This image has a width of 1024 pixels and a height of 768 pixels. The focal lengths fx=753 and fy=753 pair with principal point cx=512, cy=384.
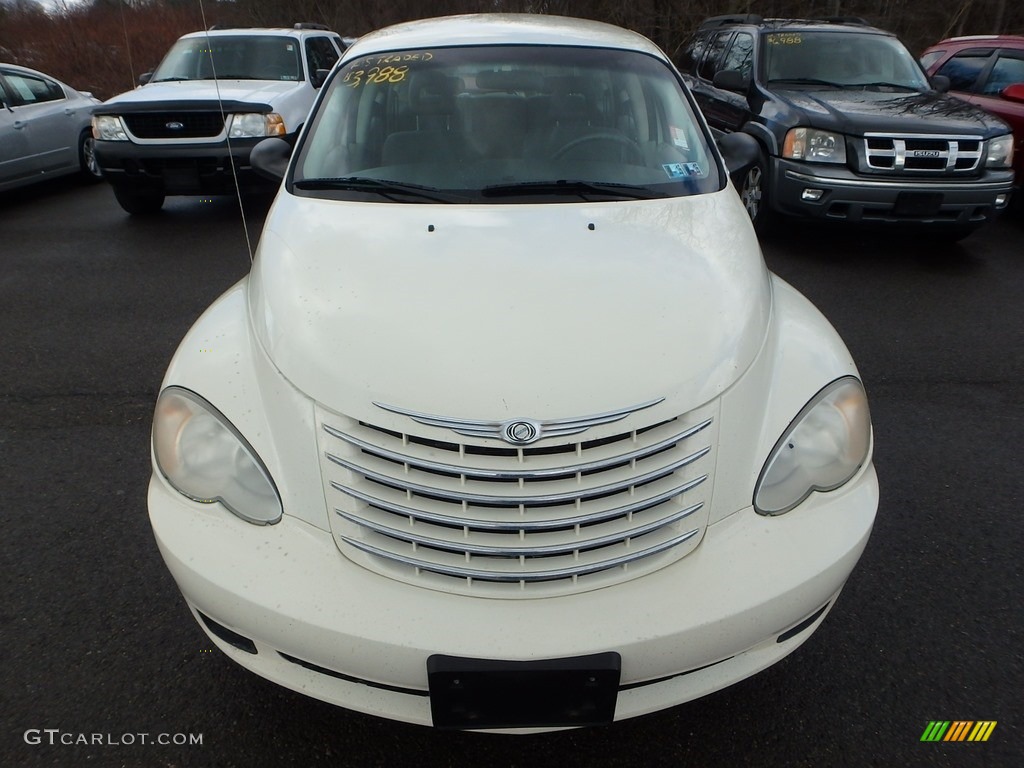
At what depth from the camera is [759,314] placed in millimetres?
2031

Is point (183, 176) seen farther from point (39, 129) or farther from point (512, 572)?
point (512, 572)

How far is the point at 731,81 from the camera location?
6.34 metres

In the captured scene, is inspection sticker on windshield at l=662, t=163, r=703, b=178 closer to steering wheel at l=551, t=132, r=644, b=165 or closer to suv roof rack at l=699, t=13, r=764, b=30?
steering wheel at l=551, t=132, r=644, b=165

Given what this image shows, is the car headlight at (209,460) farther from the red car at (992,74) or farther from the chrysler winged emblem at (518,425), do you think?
the red car at (992,74)

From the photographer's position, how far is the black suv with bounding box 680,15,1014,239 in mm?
5469

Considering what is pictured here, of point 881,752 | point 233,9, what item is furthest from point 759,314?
point 233,9

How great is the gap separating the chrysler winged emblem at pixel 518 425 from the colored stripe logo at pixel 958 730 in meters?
1.26

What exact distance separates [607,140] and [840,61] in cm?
496

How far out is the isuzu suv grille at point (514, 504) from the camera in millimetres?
1622

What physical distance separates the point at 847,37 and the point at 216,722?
23.8 ft

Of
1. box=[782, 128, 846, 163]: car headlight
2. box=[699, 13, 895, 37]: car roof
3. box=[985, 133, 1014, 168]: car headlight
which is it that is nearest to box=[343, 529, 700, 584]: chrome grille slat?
box=[782, 128, 846, 163]: car headlight

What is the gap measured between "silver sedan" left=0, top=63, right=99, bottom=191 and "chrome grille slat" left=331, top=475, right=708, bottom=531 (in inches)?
310

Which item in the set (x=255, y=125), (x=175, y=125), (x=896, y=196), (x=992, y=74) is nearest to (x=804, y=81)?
(x=896, y=196)

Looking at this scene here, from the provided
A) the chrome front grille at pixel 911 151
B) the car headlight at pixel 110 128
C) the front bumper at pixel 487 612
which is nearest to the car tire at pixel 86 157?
the car headlight at pixel 110 128
